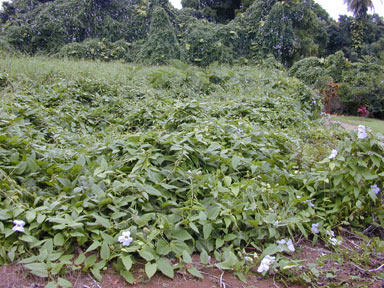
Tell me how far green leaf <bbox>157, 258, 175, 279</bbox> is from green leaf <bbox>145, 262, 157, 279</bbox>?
0.03m

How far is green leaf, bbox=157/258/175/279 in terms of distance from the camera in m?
1.54

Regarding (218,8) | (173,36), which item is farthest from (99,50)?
(218,8)

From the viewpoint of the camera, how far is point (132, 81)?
18.9 feet

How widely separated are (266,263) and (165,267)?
0.52 metres

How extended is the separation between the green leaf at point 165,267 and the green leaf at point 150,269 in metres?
0.03

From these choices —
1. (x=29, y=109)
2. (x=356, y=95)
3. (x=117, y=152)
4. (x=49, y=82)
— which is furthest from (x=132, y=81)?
(x=356, y=95)

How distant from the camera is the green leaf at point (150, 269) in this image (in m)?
Answer: 1.50

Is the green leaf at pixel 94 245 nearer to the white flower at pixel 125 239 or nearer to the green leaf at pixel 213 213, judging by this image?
the white flower at pixel 125 239

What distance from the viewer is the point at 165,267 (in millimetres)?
1569

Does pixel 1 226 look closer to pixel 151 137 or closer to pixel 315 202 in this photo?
pixel 151 137

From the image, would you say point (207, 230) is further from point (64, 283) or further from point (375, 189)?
point (375, 189)

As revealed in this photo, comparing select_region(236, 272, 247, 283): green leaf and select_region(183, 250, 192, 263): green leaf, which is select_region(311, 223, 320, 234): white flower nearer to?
select_region(236, 272, 247, 283): green leaf

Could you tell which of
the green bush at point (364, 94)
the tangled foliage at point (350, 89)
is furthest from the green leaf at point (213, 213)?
the green bush at point (364, 94)

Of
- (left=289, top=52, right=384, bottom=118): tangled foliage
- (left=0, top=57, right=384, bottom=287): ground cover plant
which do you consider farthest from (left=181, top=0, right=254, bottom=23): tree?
(left=0, top=57, right=384, bottom=287): ground cover plant
